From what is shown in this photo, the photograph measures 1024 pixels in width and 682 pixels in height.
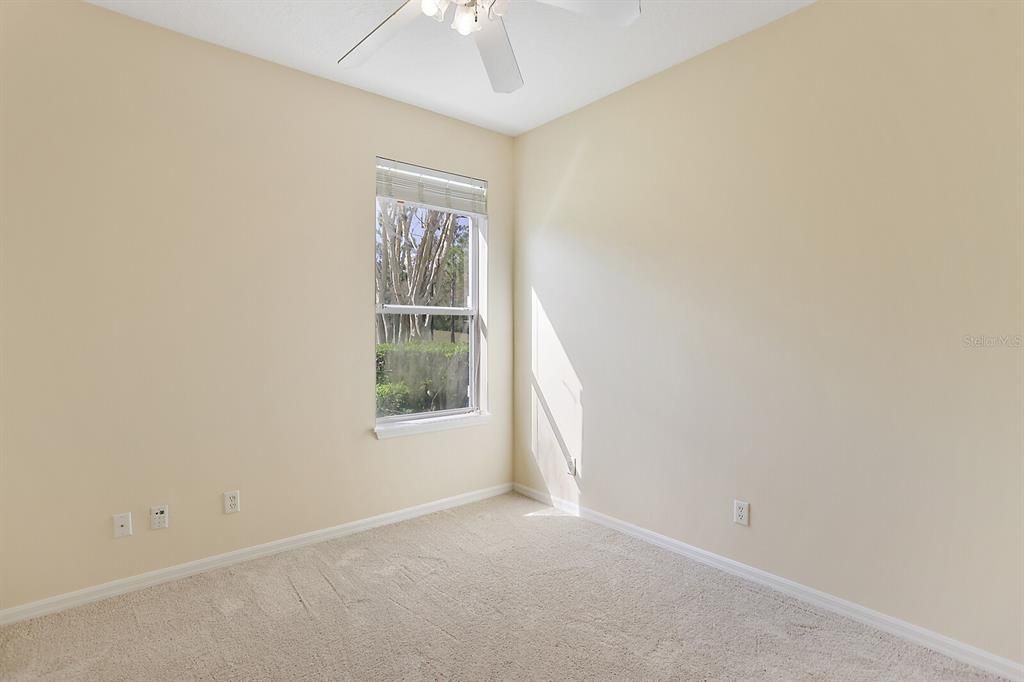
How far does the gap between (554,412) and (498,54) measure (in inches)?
91.7

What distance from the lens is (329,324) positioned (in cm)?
313

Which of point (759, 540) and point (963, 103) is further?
point (759, 540)

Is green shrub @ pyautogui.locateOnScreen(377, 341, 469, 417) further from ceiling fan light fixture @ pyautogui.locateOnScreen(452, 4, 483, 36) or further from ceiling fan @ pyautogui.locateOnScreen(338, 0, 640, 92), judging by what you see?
ceiling fan light fixture @ pyautogui.locateOnScreen(452, 4, 483, 36)

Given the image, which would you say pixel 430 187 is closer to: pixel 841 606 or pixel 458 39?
pixel 458 39

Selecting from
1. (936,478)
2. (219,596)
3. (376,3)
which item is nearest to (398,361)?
(219,596)

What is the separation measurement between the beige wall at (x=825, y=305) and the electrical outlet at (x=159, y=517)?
2313mm

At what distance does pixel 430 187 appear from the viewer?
3525mm

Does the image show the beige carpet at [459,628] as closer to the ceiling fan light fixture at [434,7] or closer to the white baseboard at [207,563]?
the white baseboard at [207,563]

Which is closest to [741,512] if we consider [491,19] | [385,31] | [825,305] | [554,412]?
[825,305]

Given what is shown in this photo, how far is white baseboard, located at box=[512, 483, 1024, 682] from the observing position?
1947 mm

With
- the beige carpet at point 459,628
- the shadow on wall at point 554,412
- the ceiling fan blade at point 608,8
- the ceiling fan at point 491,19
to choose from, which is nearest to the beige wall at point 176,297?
the beige carpet at point 459,628

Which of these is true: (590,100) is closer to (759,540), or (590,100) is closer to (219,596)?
(759,540)

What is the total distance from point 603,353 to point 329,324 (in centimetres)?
164

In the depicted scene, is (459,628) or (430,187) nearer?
(459,628)
